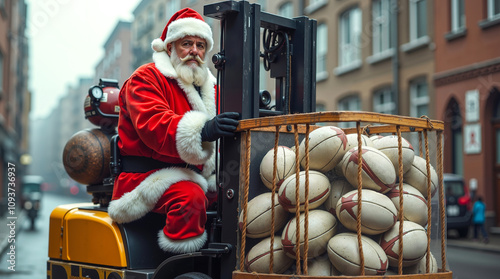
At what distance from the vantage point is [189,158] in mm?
4102

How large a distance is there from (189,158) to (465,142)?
59.2ft

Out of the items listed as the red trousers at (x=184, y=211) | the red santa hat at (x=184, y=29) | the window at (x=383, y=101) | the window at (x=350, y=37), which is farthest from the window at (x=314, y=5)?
the red trousers at (x=184, y=211)

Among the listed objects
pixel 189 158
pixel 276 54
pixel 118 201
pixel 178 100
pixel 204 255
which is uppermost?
pixel 276 54

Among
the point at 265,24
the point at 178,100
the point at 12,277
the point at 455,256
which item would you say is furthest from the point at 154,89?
the point at 455,256

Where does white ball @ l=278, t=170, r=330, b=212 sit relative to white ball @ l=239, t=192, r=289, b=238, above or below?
above

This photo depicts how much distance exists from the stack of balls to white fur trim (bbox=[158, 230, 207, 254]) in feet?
1.70

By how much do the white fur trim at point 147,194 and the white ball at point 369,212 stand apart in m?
1.18

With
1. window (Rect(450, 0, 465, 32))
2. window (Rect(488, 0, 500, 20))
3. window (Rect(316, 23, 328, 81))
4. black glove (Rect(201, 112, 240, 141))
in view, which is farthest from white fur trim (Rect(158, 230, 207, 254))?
window (Rect(316, 23, 328, 81))

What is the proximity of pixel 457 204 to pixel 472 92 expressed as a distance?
3931 mm

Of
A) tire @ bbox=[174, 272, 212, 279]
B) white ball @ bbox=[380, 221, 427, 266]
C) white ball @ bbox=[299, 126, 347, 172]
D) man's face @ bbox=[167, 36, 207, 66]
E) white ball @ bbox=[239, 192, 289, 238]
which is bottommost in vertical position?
tire @ bbox=[174, 272, 212, 279]

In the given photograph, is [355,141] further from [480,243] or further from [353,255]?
[480,243]

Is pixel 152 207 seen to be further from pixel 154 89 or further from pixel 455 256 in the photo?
pixel 455 256

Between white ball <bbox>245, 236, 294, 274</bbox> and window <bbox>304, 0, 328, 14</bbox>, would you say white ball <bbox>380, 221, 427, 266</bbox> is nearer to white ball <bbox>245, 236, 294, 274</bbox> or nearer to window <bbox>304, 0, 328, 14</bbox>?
white ball <bbox>245, 236, 294, 274</bbox>

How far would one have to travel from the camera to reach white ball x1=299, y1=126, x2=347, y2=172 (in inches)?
144
